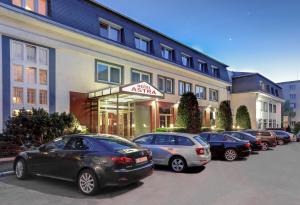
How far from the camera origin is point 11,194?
6473mm

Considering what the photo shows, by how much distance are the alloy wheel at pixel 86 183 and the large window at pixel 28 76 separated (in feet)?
26.4

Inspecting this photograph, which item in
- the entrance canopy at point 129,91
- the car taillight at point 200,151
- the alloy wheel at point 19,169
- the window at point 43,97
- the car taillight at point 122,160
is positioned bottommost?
the alloy wheel at point 19,169

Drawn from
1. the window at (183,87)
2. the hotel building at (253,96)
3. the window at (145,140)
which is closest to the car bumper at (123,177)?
the window at (145,140)

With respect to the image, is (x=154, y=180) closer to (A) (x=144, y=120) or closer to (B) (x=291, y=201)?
(B) (x=291, y=201)

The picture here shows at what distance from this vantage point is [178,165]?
31.8 feet

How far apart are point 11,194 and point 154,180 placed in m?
3.91

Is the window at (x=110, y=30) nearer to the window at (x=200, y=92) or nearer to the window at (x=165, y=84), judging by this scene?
the window at (x=165, y=84)

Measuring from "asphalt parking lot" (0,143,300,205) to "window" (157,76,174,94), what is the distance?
14417 mm

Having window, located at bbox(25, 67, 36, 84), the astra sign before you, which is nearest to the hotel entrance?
the astra sign

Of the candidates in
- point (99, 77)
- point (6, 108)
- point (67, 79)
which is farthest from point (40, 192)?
point (99, 77)

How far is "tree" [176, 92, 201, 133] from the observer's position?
68.2ft

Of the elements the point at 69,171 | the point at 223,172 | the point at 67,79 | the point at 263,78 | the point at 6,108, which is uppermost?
the point at 263,78

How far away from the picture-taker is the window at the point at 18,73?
42.6ft

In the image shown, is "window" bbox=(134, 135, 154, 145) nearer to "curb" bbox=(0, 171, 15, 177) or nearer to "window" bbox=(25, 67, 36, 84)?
"curb" bbox=(0, 171, 15, 177)
